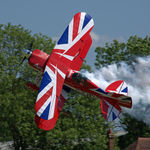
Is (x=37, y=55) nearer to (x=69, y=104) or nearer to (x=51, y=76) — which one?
(x=51, y=76)

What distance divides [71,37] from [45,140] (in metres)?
8.97

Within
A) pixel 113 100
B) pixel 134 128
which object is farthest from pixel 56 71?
pixel 134 128

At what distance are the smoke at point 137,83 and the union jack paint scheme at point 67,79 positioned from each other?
1.11m

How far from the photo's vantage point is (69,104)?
29.6m

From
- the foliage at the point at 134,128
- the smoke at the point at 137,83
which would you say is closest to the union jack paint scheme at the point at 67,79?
the smoke at the point at 137,83

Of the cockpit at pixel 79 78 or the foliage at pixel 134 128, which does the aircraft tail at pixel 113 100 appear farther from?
the foliage at pixel 134 128

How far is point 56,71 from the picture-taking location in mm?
19234

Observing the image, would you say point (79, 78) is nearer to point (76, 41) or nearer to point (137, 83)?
point (76, 41)

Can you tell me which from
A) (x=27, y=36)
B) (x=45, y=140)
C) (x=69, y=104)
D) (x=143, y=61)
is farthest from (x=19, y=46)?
(x=143, y=61)

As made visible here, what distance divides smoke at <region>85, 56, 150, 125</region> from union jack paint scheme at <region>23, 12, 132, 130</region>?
111cm

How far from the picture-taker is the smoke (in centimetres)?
2119

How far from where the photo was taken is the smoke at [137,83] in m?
21.2

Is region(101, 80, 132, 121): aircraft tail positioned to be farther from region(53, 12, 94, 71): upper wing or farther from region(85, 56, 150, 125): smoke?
region(53, 12, 94, 71): upper wing

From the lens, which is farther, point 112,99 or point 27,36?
point 27,36
